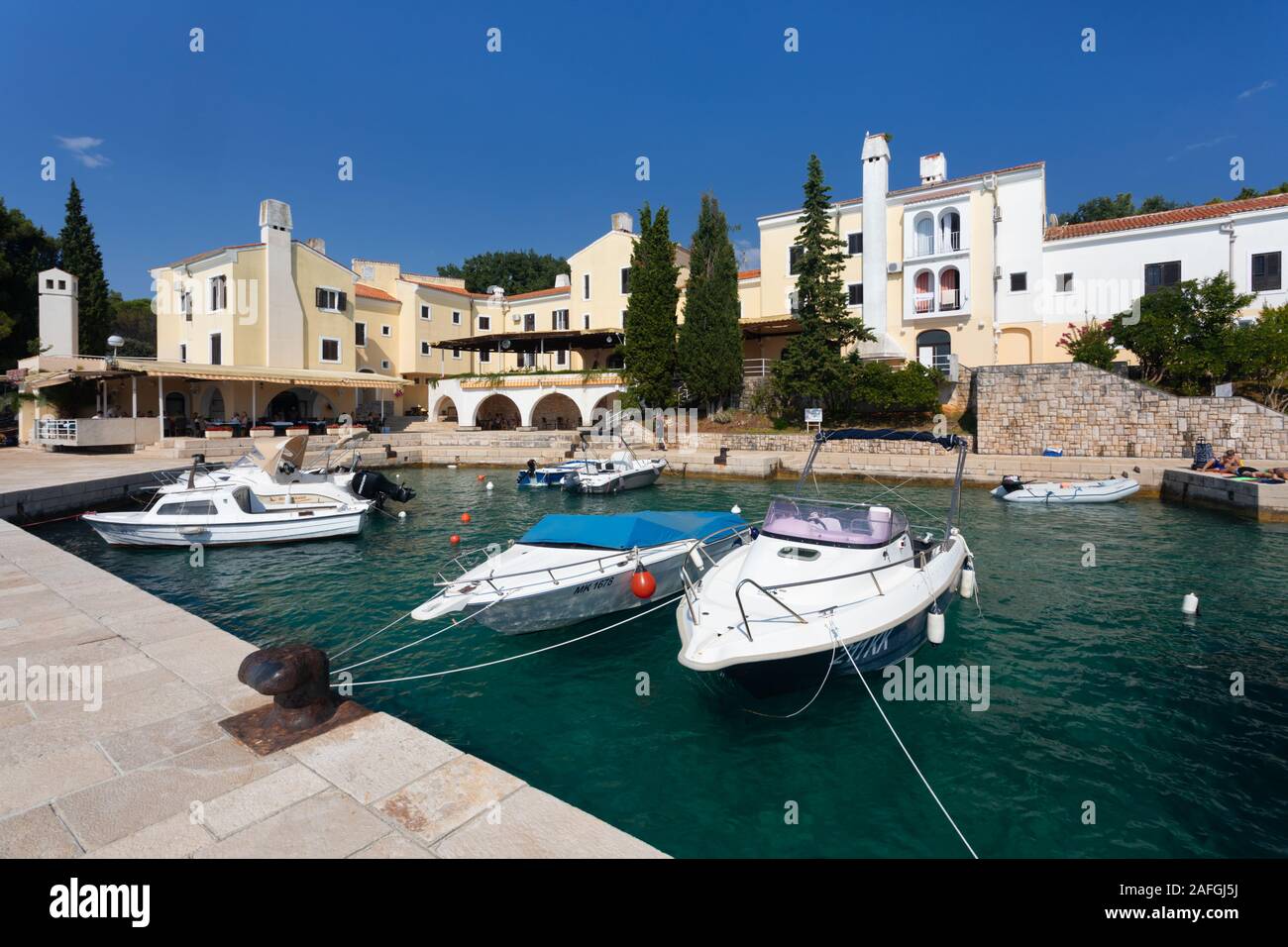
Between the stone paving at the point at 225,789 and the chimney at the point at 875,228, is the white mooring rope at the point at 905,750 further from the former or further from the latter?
the chimney at the point at 875,228

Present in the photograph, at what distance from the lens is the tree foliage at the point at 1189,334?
26.1 m

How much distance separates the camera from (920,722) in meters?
7.31

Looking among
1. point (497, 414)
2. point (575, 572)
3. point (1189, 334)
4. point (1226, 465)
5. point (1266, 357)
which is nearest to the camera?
point (575, 572)

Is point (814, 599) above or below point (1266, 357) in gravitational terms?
below

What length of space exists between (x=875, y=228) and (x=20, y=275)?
52.3 m

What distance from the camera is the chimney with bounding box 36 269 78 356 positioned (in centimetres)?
3681

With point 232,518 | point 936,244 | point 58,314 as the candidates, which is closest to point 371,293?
point 58,314

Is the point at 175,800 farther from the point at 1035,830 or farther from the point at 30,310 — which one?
the point at 30,310

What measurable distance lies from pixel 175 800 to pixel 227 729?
908 millimetres

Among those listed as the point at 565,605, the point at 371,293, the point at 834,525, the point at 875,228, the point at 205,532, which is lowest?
the point at 565,605

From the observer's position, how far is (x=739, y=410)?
38438mm

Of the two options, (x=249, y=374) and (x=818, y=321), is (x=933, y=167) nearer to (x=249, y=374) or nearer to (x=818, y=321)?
(x=818, y=321)

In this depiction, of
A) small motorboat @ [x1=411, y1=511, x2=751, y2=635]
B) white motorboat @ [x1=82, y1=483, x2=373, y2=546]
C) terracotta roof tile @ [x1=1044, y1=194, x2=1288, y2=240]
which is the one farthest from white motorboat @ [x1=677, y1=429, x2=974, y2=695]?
terracotta roof tile @ [x1=1044, y1=194, x2=1288, y2=240]
